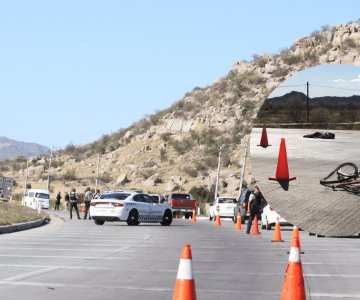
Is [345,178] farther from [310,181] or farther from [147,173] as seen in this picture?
[147,173]

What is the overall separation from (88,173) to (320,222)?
369 feet

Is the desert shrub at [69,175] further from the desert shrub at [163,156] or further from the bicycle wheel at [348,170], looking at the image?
the bicycle wheel at [348,170]

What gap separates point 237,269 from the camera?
55.3 feet

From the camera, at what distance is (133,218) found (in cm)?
4000

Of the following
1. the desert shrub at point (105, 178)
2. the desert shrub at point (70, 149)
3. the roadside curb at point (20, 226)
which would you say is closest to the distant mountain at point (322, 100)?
the roadside curb at point (20, 226)

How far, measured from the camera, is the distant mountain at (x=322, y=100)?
7.96 metres

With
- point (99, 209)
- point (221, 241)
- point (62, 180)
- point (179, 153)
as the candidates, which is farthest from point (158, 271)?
point (62, 180)

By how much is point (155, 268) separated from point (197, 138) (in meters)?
93.3

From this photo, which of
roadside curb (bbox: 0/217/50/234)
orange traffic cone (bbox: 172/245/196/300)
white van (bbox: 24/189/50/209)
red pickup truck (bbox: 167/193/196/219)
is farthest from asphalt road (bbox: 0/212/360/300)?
white van (bbox: 24/189/50/209)

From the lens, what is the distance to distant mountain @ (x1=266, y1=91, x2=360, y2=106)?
26.1ft

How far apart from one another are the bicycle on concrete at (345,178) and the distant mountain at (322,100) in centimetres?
55

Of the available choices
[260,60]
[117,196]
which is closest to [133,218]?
[117,196]

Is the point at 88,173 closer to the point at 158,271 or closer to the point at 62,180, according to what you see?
the point at 62,180

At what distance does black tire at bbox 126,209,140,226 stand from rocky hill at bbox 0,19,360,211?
49.3 m
